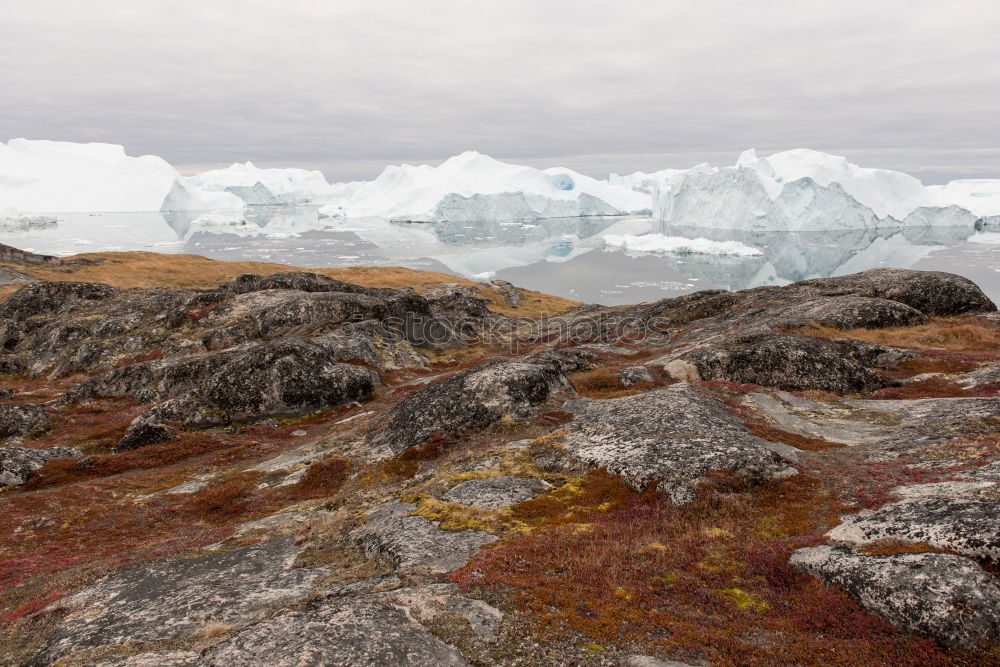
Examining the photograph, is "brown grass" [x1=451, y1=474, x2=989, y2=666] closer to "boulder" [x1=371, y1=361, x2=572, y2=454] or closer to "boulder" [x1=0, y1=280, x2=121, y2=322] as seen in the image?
"boulder" [x1=371, y1=361, x2=572, y2=454]

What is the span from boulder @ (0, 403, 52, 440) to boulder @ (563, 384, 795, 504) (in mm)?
35251

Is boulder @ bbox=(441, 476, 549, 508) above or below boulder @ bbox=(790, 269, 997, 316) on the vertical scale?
below

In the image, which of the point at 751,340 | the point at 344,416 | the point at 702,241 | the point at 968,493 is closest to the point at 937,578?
the point at 968,493

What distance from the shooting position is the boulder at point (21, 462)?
2609cm

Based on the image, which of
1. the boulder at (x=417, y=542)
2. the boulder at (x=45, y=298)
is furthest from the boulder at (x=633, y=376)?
the boulder at (x=45, y=298)

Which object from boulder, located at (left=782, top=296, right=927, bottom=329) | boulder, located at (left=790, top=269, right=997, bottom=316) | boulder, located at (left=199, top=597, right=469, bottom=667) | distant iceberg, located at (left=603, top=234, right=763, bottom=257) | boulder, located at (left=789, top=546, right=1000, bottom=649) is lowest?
boulder, located at (left=199, top=597, right=469, bottom=667)

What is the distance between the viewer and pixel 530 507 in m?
16.4

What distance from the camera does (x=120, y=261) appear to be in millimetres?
116000

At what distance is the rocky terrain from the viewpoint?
973 centimetres

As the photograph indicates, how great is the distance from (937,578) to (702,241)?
183 metres

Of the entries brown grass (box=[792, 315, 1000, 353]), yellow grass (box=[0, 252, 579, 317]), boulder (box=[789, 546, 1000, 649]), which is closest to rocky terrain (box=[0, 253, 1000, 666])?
boulder (box=[789, 546, 1000, 649])

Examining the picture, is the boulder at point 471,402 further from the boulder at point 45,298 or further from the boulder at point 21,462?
the boulder at point 45,298

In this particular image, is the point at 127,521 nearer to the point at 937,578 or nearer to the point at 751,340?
the point at 937,578

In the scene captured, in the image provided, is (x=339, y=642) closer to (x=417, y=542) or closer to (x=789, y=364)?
(x=417, y=542)
